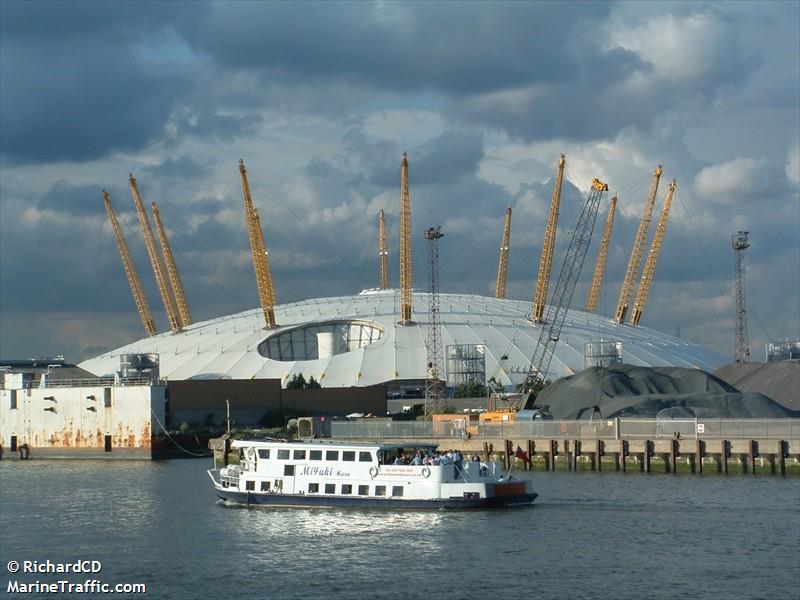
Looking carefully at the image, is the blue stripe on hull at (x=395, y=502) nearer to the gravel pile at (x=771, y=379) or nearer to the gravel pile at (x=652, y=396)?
the gravel pile at (x=652, y=396)

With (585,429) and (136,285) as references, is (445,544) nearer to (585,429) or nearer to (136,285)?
(585,429)

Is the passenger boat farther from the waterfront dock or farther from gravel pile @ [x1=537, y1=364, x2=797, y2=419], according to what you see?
gravel pile @ [x1=537, y1=364, x2=797, y2=419]

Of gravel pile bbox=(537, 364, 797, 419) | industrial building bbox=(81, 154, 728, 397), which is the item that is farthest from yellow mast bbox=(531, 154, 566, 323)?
gravel pile bbox=(537, 364, 797, 419)

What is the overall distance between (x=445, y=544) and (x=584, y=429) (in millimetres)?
32769

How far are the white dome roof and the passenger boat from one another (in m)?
63.1

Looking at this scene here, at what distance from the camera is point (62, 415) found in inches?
3937

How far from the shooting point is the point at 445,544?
2015 inches

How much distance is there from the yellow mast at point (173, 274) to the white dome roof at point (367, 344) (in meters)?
12.8

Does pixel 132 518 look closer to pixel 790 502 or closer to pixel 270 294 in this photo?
pixel 790 502

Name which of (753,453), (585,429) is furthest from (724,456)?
(585,429)

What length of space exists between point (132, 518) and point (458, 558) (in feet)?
58.3

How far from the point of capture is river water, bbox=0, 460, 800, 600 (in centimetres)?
4369

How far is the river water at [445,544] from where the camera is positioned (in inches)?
1720

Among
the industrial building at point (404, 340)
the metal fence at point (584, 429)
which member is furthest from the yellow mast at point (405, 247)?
the metal fence at point (584, 429)
